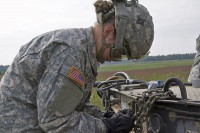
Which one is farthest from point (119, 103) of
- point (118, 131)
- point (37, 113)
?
point (37, 113)

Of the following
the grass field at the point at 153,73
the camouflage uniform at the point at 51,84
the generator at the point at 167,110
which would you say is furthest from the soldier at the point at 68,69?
the grass field at the point at 153,73

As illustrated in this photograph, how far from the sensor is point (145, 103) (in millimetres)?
3256

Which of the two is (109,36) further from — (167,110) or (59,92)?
(167,110)

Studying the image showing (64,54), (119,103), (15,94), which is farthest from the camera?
(119,103)

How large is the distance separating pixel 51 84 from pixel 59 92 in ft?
0.26

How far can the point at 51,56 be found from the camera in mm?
2891

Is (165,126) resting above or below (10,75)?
below

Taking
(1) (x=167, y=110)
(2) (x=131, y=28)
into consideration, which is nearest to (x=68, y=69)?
(2) (x=131, y=28)

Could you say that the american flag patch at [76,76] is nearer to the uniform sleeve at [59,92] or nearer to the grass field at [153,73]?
the uniform sleeve at [59,92]

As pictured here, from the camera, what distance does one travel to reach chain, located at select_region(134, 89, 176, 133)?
320 centimetres

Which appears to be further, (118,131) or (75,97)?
(118,131)

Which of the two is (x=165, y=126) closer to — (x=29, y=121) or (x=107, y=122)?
(x=107, y=122)

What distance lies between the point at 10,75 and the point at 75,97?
1.90 ft

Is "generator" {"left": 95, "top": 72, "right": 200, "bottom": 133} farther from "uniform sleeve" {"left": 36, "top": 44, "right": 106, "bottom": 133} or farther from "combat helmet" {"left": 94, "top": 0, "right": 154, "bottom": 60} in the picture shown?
"uniform sleeve" {"left": 36, "top": 44, "right": 106, "bottom": 133}
